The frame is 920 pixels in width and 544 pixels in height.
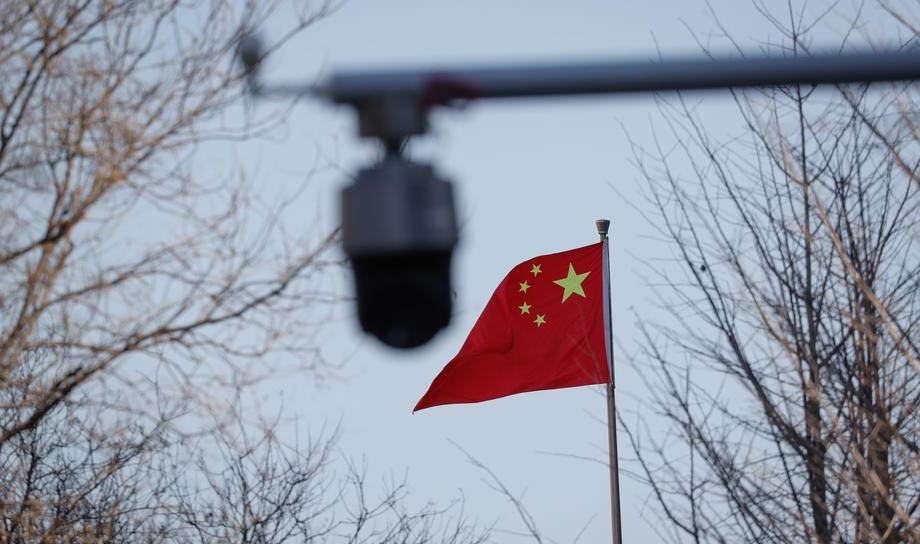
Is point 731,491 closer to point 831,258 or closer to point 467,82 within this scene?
point 831,258

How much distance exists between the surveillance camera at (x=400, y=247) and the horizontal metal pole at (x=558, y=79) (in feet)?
0.69

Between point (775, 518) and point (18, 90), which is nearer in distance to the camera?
point (775, 518)

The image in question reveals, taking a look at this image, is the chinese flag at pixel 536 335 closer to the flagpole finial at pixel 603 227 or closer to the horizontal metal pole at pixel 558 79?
the flagpole finial at pixel 603 227

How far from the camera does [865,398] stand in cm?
870

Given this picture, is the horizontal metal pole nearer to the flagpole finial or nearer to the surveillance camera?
the surveillance camera

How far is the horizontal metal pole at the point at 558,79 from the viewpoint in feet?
11.3

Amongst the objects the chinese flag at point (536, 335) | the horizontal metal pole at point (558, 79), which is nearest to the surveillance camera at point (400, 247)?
the horizontal metal pole at point (558, 79)

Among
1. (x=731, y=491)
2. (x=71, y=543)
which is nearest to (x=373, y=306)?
(x=731, y=491)

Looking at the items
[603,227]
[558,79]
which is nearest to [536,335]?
[603,227]

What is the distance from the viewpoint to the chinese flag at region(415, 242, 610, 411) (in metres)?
11.5

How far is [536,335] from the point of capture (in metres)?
11.7

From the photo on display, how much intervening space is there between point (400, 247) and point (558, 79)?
0.65 meters

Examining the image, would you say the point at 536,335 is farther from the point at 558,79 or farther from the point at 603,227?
the point at 558,79

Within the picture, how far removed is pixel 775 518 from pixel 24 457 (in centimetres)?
1061
